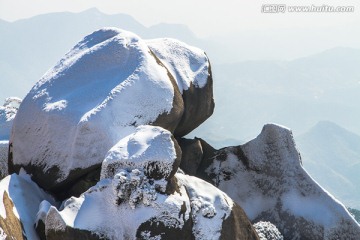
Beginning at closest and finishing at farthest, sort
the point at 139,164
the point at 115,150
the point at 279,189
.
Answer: the point at 139,164 < the point at 115,150 < the point at 279,189

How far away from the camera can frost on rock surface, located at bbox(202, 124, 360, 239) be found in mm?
17969

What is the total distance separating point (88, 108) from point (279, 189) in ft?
31.3

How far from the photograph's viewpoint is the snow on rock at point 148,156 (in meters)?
10.6

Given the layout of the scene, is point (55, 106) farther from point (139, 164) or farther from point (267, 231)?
point (267, 231)

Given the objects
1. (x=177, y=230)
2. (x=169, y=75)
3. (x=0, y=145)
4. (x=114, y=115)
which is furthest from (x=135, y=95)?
(x=0, y=145)

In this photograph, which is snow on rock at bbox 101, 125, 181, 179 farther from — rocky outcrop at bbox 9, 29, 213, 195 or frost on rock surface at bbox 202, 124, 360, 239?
frost on rock surface at bbox 202, 124, 360, 239

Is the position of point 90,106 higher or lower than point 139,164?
lower

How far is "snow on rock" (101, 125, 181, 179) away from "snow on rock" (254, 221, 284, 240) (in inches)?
278

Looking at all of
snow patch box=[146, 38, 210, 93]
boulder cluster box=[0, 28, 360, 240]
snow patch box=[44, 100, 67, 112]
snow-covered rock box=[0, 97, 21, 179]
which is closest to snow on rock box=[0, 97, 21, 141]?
snow-covered rock box=[0, 97, 21, 179]

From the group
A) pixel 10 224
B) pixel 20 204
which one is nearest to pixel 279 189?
pixel 20 204

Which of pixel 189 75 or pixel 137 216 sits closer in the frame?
pixel 137 216

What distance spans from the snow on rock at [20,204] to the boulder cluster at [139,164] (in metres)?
0.04

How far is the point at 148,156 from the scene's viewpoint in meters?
10.6

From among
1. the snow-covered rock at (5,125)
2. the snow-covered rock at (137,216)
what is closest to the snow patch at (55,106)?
the snow-covered rock at (137,216)
